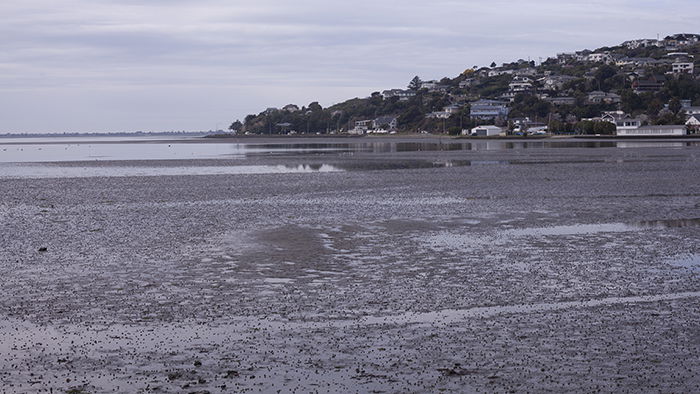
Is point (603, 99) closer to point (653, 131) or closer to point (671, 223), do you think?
point (653, 131)

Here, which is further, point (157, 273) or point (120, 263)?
point (120, 263)

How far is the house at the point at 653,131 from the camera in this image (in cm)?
13038

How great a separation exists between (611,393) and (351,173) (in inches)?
1629

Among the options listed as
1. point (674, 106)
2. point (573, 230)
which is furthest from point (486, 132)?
point (573, 230)

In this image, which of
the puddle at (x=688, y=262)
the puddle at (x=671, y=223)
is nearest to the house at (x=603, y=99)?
the puddle at (x=671, y=223)

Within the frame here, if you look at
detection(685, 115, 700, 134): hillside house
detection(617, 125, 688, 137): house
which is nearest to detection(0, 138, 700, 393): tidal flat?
detection(617, 125, 688, 137): house

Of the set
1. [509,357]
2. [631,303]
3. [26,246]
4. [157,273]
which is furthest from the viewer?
[26,246]

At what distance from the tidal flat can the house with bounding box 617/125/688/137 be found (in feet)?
352

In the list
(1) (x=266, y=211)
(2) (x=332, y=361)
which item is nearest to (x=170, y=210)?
(1) (x=266, y=211)

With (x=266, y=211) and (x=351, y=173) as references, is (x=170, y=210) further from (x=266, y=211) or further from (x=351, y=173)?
(x=351, y=173)

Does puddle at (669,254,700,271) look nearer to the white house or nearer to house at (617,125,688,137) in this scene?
house at (617,125,688,137)

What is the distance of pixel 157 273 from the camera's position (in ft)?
55.0

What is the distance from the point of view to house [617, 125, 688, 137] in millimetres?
130375

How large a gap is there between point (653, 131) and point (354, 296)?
131 meters
